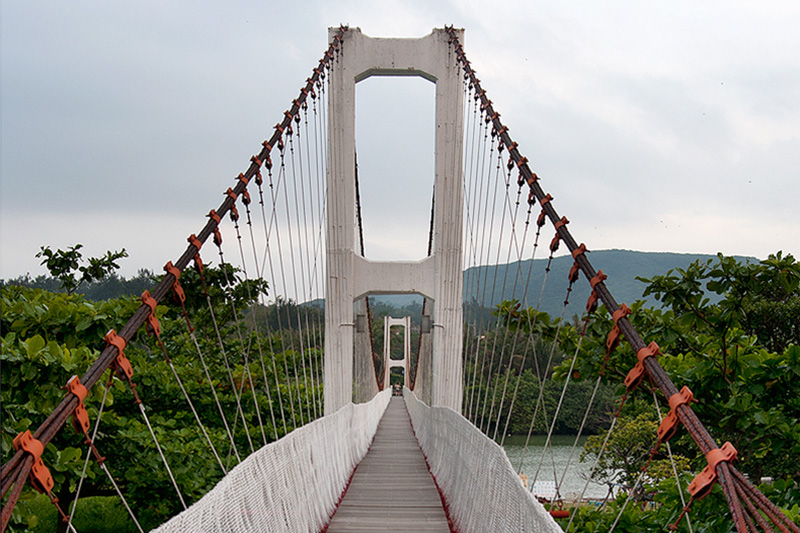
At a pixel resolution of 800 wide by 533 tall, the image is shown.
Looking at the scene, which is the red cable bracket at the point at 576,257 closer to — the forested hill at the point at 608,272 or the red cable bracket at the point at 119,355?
the red cable bracket at the point at 119,355

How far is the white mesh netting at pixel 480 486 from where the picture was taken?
7.24ft

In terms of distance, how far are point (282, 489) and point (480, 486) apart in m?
0.84

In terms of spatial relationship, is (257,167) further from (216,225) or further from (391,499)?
(391,499)

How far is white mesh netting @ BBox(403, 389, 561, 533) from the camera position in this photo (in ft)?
7.24

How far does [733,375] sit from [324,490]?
230 cm

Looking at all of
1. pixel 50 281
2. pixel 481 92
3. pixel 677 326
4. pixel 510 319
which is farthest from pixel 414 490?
pixel 50 281

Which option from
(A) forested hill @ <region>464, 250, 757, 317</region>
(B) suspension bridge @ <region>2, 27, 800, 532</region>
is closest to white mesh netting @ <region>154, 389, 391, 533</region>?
(B) suspension bridge @ <region>2, 27, 800, 532</region>

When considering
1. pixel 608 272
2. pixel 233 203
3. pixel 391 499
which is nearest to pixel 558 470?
pixel 391 499

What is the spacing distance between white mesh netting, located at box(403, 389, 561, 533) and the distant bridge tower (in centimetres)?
360

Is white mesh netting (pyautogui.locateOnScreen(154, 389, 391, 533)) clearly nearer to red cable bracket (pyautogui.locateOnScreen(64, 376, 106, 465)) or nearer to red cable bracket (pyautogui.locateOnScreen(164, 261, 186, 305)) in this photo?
red cable bracket (pyautogui.locateOnScreen(64, 376, 106, 465))

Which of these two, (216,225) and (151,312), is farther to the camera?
(216,225)

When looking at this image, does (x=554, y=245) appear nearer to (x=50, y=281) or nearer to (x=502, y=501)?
(x=502, y=501)

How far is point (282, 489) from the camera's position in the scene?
3.03 metres

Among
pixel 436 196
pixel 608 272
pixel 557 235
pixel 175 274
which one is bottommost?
pixel 175 274
